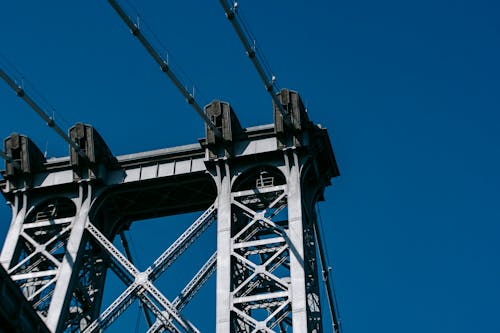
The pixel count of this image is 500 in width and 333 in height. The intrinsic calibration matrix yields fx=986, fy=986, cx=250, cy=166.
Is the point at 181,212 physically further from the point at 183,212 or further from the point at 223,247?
the point at 223,247

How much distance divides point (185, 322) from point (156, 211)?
756 cm

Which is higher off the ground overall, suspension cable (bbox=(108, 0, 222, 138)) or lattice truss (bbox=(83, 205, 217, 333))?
suspension cable (bbox=(108, 0, 222, 138))

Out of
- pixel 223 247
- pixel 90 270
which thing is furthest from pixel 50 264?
pixel 223 247

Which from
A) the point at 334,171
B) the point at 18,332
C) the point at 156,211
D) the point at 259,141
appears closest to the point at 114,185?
the point at 156,211

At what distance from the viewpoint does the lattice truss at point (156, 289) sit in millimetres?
33156

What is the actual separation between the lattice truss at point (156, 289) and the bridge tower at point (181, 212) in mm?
44

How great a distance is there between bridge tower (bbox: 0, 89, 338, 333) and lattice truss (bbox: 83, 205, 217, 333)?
0.04m

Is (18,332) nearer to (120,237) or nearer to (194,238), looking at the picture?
(194,238)

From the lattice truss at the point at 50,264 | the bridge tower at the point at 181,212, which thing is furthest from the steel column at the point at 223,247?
the lattice truss at the point at 50,264

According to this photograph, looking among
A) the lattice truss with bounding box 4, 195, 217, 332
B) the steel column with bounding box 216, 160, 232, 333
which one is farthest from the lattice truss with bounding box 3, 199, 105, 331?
the steel column with bounding box 216, 160, 232, 333

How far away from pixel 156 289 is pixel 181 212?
5500mm

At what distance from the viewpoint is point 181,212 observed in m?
39.0

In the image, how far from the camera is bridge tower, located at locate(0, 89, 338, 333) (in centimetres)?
3262

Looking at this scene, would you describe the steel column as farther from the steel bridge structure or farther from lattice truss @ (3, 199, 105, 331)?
lattice truss @ (3, 199, 105, 331)
